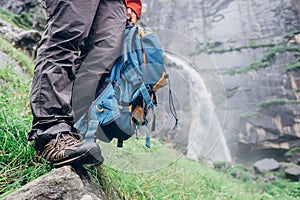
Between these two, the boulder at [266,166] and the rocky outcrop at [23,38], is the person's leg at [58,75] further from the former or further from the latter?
the boulder at [266,166]

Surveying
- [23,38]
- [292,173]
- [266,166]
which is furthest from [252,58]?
[23,38]

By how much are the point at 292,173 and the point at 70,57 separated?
7.59m

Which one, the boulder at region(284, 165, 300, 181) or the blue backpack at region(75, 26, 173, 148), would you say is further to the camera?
the boulder at region(284, 165, 300, 181)

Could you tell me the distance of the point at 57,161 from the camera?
1.08m

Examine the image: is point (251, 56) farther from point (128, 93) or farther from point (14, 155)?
point (14, 155)

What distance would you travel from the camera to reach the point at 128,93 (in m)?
1.24

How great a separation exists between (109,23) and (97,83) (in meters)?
0.28

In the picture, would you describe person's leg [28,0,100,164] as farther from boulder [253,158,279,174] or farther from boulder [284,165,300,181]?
boulder [253,158,279,174]

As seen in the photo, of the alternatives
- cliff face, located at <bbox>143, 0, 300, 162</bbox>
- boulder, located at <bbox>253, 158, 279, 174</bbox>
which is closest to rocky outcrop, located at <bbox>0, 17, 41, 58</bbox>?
cliff face, located at <bbox>143, 0, 300, 162</bbox>

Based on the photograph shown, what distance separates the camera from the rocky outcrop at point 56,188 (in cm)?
99

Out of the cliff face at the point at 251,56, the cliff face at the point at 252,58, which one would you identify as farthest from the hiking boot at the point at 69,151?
the cliff face at the point at 252,58

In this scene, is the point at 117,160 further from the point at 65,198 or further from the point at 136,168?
the point at 65,198

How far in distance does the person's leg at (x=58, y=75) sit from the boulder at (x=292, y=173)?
24.6 ft

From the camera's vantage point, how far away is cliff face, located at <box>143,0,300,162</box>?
966 centimetres
